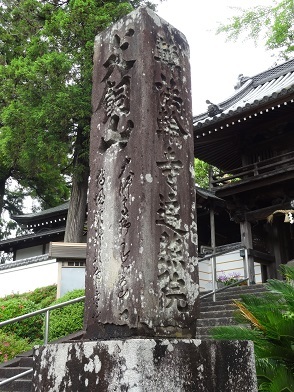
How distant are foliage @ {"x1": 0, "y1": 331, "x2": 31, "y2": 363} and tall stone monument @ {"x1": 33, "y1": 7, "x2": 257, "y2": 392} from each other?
Result: 653cm

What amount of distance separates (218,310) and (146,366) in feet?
23.4

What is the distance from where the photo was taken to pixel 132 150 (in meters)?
3.12

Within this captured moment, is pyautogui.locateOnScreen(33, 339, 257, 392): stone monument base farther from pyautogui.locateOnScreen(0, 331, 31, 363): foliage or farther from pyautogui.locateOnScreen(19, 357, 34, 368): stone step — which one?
pyautogui.locateOnScreen(0, 331, 31, 363): foliage

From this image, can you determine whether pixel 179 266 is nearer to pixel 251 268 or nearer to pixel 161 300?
pixel 161 300

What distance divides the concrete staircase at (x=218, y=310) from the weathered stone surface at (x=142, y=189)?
3.98 metres

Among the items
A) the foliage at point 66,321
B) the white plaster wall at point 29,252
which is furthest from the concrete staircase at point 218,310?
the white plaster wall at point 29,252

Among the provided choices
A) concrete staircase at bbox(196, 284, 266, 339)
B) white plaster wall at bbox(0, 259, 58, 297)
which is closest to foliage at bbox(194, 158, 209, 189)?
white plaster wall at bbox(0, 259, 58, 297)

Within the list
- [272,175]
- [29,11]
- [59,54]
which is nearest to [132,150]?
[272,175]

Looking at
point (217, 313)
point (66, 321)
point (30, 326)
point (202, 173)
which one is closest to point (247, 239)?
point (217, 313)

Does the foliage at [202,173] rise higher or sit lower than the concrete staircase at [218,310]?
higher

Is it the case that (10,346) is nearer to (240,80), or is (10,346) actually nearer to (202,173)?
(240,80)

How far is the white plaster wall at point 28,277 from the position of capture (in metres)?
15.6

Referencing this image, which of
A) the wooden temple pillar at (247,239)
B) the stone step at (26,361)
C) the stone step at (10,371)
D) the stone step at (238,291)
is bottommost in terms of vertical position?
the stone step at (10,371)

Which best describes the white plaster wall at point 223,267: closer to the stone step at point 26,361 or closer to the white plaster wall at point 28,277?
the white plaster wall at point 28,277
